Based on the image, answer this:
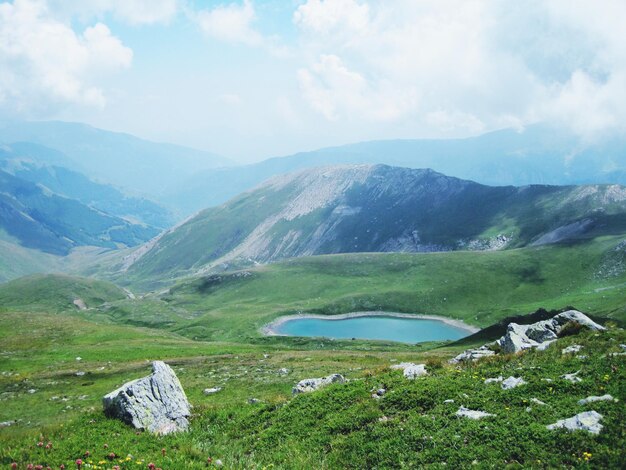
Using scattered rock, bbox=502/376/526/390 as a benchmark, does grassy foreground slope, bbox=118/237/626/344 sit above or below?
below

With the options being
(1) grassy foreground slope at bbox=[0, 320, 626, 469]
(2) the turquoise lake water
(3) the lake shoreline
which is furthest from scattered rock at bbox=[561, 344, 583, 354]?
(3) the lake shoreline

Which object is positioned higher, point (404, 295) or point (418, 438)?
point (418, 438)

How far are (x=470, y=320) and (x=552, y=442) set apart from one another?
138 metres

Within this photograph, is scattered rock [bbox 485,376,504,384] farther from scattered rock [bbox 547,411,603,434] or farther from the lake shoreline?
the lake shoreline

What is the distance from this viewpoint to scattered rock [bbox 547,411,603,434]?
50.5ft

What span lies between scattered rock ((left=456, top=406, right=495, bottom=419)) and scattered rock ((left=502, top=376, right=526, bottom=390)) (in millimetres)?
3034

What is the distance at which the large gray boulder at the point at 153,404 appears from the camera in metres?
21.4

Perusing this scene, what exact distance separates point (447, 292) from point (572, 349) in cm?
14401

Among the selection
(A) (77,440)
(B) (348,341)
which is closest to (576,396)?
(A) (77,440)

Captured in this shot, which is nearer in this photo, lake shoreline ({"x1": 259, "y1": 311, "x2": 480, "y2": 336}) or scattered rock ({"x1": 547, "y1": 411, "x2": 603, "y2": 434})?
scattered rock ({"x1": 547, "y1": 411, "x2": 603, "y2": 434})

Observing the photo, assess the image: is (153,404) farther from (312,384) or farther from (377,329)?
(377,329)

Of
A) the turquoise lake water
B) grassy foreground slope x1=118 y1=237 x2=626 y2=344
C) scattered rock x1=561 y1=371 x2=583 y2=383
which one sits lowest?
the turquoise lake water

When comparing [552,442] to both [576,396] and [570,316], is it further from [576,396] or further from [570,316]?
[570,316]

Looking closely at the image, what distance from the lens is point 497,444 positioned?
15.8 metres
